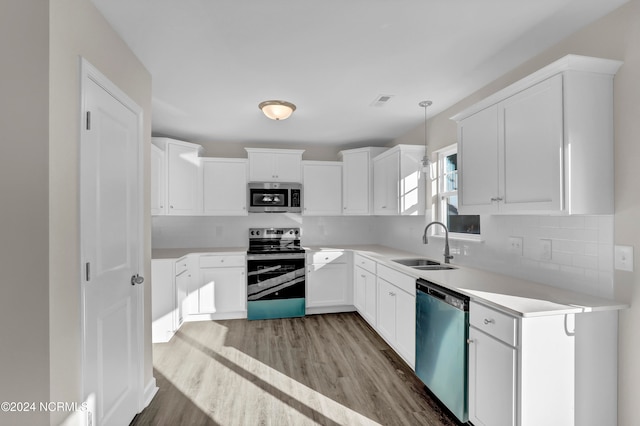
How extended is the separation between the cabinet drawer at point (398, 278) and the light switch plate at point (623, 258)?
1248 mm

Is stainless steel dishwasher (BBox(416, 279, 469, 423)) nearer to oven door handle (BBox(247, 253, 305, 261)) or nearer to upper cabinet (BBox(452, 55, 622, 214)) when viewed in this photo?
upper cabinet (BBox(452, 55, 622, 214))

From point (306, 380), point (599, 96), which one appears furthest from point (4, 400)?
point (599, 96)

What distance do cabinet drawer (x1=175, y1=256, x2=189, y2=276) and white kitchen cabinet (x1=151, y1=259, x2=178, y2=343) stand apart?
87 millimetres

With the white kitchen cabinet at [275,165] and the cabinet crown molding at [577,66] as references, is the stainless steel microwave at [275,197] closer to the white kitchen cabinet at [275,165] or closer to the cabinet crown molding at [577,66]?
the white kitchen cabinet at [275,165]

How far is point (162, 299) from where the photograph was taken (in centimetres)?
329

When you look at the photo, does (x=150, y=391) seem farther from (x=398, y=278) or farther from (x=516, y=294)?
(x=516, y=294)

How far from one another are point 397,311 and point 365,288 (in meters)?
0.93

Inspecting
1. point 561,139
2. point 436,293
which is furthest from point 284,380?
point 561,139

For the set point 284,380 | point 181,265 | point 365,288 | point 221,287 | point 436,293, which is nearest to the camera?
point 436,293

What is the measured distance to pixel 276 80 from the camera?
2488 millimetres

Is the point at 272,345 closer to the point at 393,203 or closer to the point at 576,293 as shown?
the point at 393,203

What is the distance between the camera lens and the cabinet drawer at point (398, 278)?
8.48 ft

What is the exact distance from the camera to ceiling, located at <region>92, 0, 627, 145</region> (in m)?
1.63

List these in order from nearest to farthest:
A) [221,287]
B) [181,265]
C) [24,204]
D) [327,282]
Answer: [24,204], [181,265], [221,287], [327,282]
